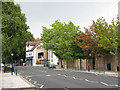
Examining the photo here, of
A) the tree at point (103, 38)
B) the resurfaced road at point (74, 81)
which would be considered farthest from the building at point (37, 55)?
the resurfaced road at point (74, 81)

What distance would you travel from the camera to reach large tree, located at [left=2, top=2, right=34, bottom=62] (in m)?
74.3

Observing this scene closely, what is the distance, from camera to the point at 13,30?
78.8 metres

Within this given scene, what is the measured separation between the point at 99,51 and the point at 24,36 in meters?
42.5

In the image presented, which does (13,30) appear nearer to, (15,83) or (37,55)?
(37,55)

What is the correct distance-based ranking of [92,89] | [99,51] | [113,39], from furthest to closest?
[99,51], [113,39], [92,89]

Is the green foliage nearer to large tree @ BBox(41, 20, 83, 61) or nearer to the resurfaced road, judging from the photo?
the resurfaced road

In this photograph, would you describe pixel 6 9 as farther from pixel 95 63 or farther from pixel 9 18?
pixel 95 63

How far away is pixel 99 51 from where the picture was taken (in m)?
43.6

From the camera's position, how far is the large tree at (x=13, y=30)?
74.3 metres

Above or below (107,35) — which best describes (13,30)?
above

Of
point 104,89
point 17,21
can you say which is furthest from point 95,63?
point 17,21

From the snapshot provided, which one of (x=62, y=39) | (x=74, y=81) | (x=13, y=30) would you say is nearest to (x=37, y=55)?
(x=13, y=30)

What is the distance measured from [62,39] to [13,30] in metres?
24.5

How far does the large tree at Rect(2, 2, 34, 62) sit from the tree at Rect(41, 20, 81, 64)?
1472 centimetres
